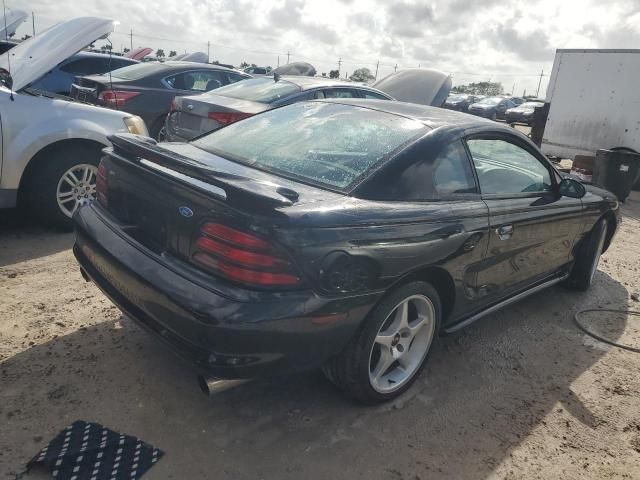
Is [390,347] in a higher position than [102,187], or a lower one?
lower

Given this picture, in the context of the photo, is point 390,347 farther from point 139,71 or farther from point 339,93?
point 139,71

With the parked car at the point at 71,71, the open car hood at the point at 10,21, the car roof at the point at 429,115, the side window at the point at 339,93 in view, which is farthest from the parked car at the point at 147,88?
the car roof at the point at 429,115

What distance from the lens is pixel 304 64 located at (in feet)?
42.3

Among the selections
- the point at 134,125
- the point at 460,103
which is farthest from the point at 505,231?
the point at 460,103

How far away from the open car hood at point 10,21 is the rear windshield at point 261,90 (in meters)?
2.38

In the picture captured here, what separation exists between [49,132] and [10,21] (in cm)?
263

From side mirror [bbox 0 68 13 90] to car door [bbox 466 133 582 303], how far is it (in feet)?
12.2

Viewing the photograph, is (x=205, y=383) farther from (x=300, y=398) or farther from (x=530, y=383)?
(x=530, y=383)

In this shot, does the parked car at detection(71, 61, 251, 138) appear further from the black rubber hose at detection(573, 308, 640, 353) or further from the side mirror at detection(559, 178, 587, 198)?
the black rubber hose at detection(573, 308, 640, 353)

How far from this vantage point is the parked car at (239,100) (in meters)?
5.80

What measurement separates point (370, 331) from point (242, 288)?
0.67m

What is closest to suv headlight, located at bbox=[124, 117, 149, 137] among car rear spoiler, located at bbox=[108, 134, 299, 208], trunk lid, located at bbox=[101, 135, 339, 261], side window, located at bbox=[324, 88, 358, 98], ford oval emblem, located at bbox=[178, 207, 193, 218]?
trunk lid, located at bbox=[101, 135, 339, 261]

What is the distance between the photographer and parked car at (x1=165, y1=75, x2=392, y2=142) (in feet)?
19.0

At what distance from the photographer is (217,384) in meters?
2.12
